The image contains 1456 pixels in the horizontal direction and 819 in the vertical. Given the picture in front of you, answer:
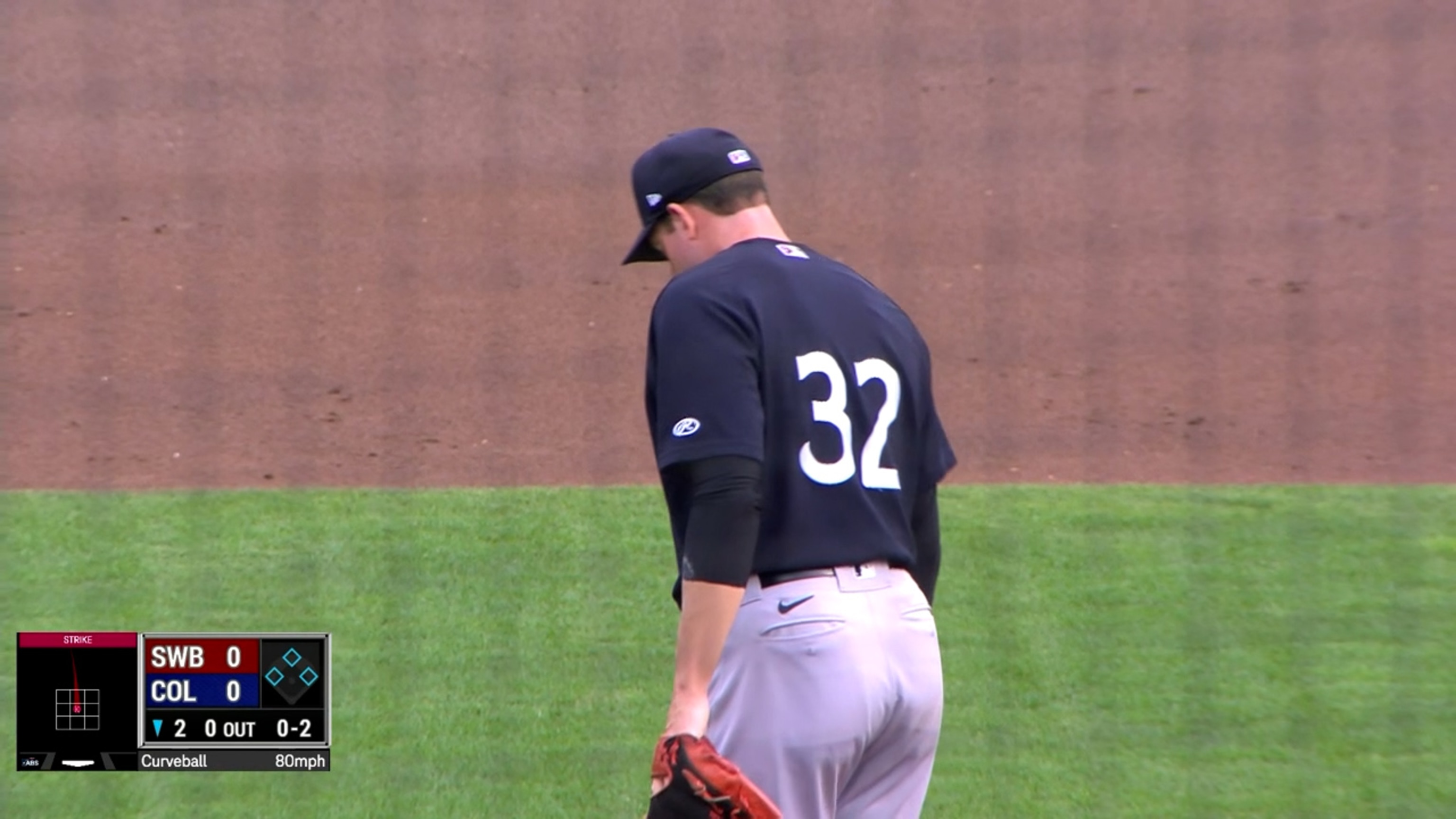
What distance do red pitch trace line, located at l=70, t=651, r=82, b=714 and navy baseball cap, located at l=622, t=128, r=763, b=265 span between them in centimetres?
240

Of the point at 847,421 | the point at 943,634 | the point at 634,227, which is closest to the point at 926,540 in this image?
the point at 847,421

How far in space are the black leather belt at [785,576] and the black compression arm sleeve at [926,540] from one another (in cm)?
29

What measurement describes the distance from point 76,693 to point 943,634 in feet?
7.80

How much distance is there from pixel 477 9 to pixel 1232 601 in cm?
522

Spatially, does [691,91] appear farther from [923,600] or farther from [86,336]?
[923,600]

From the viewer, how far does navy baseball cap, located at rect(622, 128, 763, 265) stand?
2.22 meters

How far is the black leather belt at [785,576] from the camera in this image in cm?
214

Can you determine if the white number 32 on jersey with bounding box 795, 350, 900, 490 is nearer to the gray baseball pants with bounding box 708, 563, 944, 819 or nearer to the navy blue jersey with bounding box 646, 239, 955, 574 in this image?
the navy blue jersey with bounding box 646, 239, 955, 574

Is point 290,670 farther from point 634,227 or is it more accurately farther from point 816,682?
point 634,227

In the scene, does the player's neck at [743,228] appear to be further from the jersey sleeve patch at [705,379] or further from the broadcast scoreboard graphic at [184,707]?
the broadcast scoreboard graphic at [184,707]

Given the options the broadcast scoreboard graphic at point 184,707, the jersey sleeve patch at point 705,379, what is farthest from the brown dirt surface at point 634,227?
the jersey sleeve patch at point 705,379

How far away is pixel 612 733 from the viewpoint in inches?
167

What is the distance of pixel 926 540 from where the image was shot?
241 cm

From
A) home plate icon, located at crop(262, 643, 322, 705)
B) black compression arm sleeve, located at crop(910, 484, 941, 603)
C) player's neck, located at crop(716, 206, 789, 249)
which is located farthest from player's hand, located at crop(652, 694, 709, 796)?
home plate icon, located at crop(262, 643, 322, 705)
